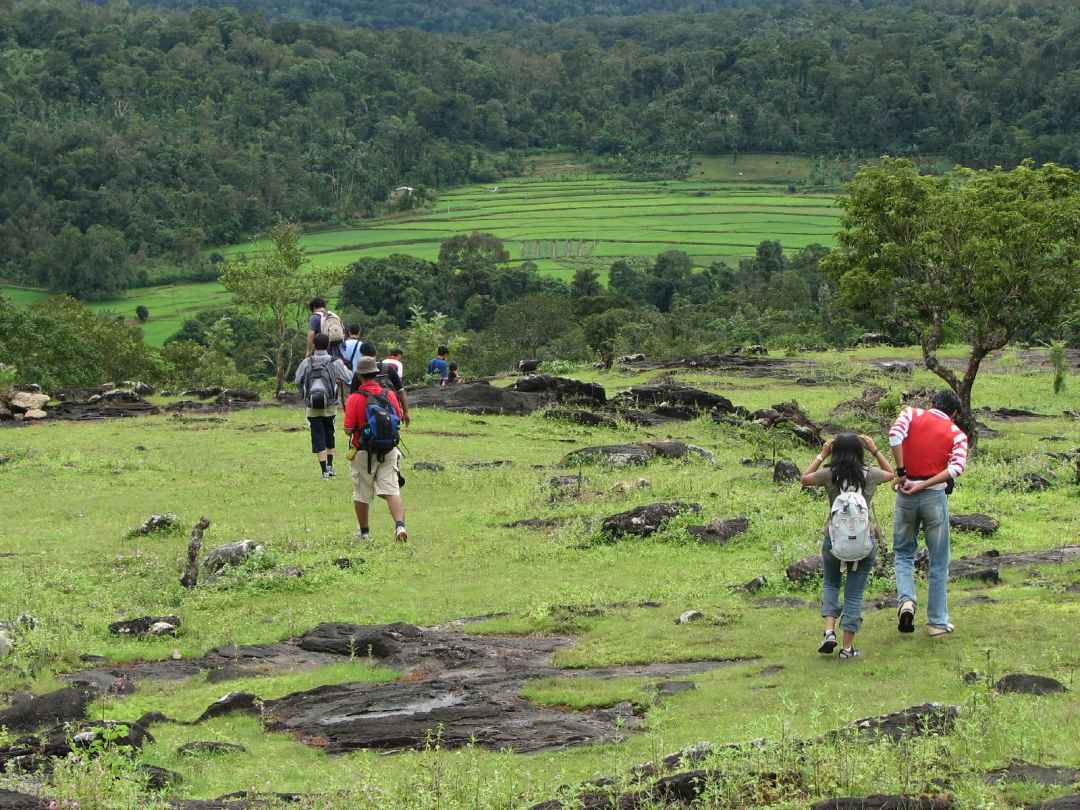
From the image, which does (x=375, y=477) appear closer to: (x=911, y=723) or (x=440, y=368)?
(x=911, y=723)

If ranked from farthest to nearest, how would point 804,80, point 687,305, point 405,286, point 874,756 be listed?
point 804,80
point 405,286
point 687,305
point 874,756

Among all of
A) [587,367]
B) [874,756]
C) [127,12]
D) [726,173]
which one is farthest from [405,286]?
[127,12]

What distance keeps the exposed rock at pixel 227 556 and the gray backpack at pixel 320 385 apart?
4967 mm

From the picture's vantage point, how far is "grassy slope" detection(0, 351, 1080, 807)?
27.6 ft

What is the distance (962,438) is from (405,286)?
69661 mm

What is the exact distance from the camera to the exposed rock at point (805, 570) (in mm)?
13289

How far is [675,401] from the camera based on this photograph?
2862cm

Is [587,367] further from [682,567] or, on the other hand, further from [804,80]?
[804,80]

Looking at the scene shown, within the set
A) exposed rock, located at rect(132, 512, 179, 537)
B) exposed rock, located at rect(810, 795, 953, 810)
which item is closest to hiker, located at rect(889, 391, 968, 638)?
exposed rock, located at rect(810, 795, 953, 810)

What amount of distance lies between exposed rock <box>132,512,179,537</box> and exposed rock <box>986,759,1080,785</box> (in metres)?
12.2

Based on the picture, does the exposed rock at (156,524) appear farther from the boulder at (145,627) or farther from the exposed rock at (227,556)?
the boulder at (145,627)

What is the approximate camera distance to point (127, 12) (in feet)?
578

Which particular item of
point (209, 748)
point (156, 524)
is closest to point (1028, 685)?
point (209, 748)

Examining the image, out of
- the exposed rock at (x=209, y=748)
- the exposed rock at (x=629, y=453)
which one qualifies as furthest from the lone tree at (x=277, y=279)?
the exposed rock at (x=209, y=748)
